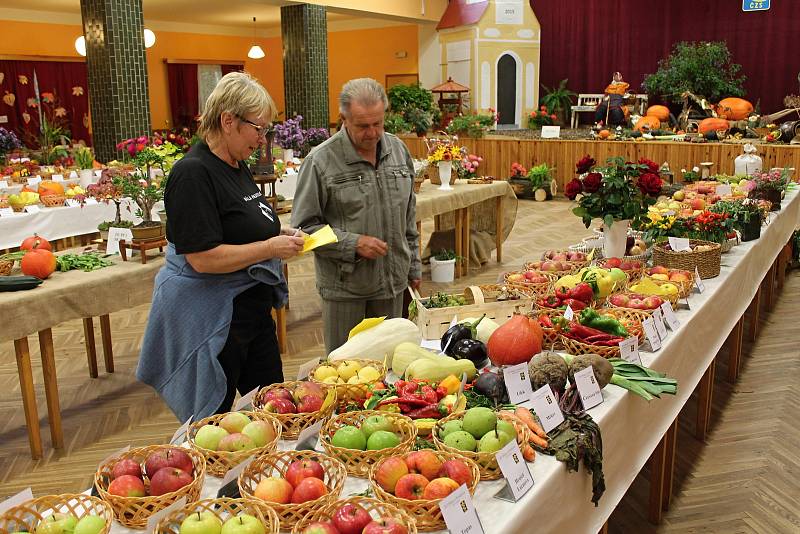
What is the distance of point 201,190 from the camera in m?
2.06

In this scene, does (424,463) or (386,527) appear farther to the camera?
(424,463)

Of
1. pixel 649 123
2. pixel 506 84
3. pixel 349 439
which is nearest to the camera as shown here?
pixel 349 439

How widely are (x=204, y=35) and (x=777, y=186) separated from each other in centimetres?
1429

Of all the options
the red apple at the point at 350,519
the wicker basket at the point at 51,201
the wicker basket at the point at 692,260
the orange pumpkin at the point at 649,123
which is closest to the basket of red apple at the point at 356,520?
the red apple at the point at 350,519

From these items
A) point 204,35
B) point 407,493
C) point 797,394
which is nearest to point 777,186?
point 797,394

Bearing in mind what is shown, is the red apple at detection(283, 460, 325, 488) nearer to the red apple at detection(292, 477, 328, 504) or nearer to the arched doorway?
the red apple at detection(292, 477, 328, 504)

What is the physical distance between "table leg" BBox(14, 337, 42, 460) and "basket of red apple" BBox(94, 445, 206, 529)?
1.93 metres

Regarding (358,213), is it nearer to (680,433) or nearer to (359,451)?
(359,451)

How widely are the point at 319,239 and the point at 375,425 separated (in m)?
0.92

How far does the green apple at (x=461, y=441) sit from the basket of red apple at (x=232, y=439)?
0.36 metres

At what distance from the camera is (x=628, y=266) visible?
3.07 m

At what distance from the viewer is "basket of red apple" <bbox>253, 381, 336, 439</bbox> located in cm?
173

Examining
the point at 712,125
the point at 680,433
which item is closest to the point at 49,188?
the point at 680,433

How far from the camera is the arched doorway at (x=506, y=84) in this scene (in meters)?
13.6
